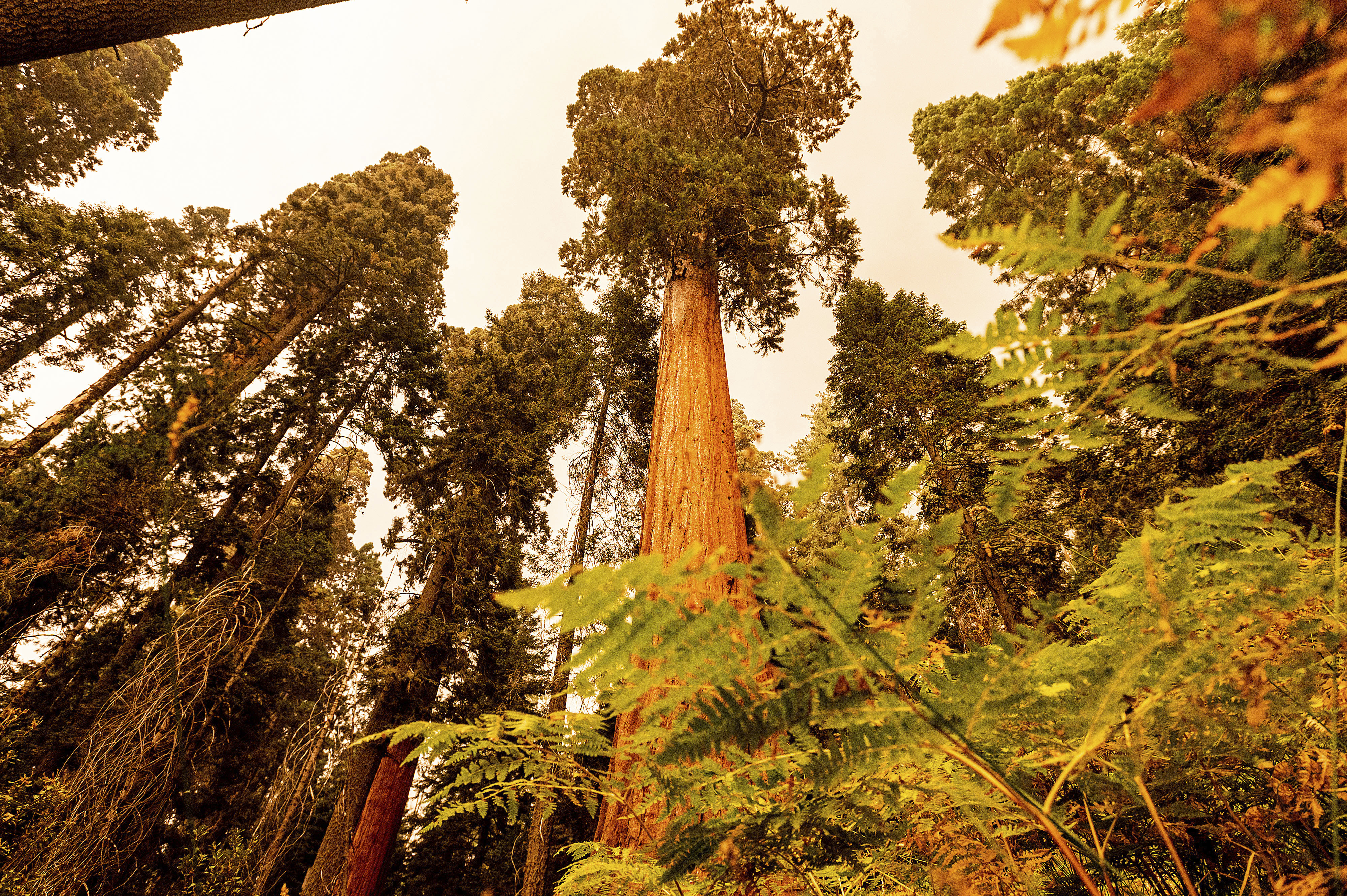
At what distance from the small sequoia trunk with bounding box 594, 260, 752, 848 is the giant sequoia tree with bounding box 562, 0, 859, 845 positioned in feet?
0.05

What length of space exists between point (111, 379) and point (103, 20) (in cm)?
1142

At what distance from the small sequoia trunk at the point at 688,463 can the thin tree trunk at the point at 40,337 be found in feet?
47.5

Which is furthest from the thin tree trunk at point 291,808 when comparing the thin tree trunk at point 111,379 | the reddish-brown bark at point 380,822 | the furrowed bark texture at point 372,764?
the thin tree trunk at point 111,379

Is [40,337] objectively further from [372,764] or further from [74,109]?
[372,764]

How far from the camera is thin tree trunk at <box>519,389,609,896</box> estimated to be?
21.6ft

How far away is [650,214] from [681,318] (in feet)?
4.58

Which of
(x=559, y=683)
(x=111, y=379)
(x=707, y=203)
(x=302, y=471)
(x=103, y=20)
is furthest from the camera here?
(x=302, y=471)

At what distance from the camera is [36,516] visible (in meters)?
6.86

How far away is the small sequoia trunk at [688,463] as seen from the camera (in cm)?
301

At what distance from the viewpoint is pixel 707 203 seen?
639cm

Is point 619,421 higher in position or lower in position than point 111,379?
higher

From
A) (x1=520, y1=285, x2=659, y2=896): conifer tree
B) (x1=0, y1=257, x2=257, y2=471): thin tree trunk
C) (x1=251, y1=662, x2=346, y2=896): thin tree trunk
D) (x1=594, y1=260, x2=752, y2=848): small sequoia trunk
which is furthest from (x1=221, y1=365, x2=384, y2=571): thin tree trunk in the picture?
(x1=594, y1=260, x2=752, y2=848): small sequoia trunk

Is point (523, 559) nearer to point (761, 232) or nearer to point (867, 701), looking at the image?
point (761, 232)

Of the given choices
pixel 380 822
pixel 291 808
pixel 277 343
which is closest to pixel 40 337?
pixel 277 343
